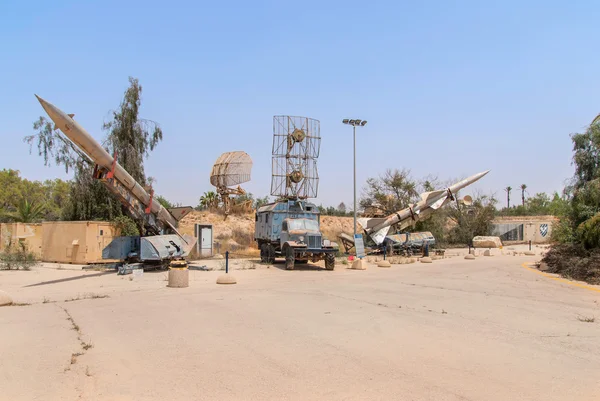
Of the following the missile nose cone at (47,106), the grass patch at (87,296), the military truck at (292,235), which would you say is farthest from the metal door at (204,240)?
the grass patch at (87,296)

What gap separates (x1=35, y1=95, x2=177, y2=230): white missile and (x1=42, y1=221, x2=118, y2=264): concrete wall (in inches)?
123

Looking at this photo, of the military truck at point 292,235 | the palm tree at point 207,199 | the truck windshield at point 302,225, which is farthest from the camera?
the palm tree at point 207,199

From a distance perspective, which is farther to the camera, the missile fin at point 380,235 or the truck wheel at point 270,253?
the missile fin at point 380,235

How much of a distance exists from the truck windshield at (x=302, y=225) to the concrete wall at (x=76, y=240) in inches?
333

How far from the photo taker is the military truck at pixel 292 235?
21375mm

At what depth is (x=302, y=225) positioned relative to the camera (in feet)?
74.4

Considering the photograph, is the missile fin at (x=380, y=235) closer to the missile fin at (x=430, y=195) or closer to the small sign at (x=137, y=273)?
the missile fin at (x=430, y=195)

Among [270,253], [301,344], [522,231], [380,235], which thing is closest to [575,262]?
[270,253]

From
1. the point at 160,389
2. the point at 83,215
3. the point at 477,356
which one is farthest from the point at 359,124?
the point at 160,389

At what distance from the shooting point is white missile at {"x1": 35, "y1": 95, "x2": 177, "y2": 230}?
1616 cm

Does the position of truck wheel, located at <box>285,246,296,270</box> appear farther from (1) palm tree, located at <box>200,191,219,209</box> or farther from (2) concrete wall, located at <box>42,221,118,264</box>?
(1) palm tree, located at <box>200,191,219,209</box>

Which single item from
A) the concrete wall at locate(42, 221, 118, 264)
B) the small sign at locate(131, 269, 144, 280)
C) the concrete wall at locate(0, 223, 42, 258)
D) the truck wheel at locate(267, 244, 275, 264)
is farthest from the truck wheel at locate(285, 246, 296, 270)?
the concrete wall at locate(0, 223, 42, 258)

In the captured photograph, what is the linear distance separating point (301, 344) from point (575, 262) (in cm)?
1479

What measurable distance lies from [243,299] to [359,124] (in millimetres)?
19761
